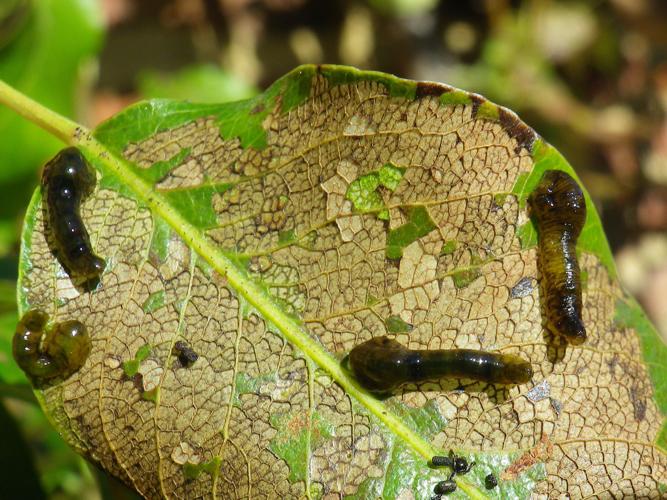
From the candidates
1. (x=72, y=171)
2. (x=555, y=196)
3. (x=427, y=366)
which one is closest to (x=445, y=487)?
(x=427, y=366)

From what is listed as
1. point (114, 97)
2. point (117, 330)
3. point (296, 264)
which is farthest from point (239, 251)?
point (114, 97)

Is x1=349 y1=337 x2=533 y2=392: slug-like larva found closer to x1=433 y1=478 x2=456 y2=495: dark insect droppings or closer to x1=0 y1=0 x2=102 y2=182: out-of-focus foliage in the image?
x1=433 y1=478 x2=456 y2=495: dark insect droppings

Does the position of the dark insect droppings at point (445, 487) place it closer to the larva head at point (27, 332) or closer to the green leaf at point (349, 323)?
the green leaf at point (349, 323)

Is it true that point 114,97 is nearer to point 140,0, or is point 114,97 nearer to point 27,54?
point 140,0

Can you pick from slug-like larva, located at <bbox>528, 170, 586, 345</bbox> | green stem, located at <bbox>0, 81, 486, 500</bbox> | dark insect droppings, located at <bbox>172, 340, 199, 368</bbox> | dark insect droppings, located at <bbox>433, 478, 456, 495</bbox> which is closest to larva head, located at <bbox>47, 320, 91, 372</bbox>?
dark insect droppings, located at <bbox>172, 340, 199, 368</bbox>

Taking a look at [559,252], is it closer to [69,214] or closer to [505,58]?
[69,214]

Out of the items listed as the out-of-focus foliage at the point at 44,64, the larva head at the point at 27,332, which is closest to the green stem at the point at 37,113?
the larva head at the point at 27,332

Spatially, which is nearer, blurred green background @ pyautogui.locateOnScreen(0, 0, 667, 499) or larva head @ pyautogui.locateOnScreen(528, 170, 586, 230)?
larva head @ pyautogui.locateOnScreen(528, 170, 586, 230)
